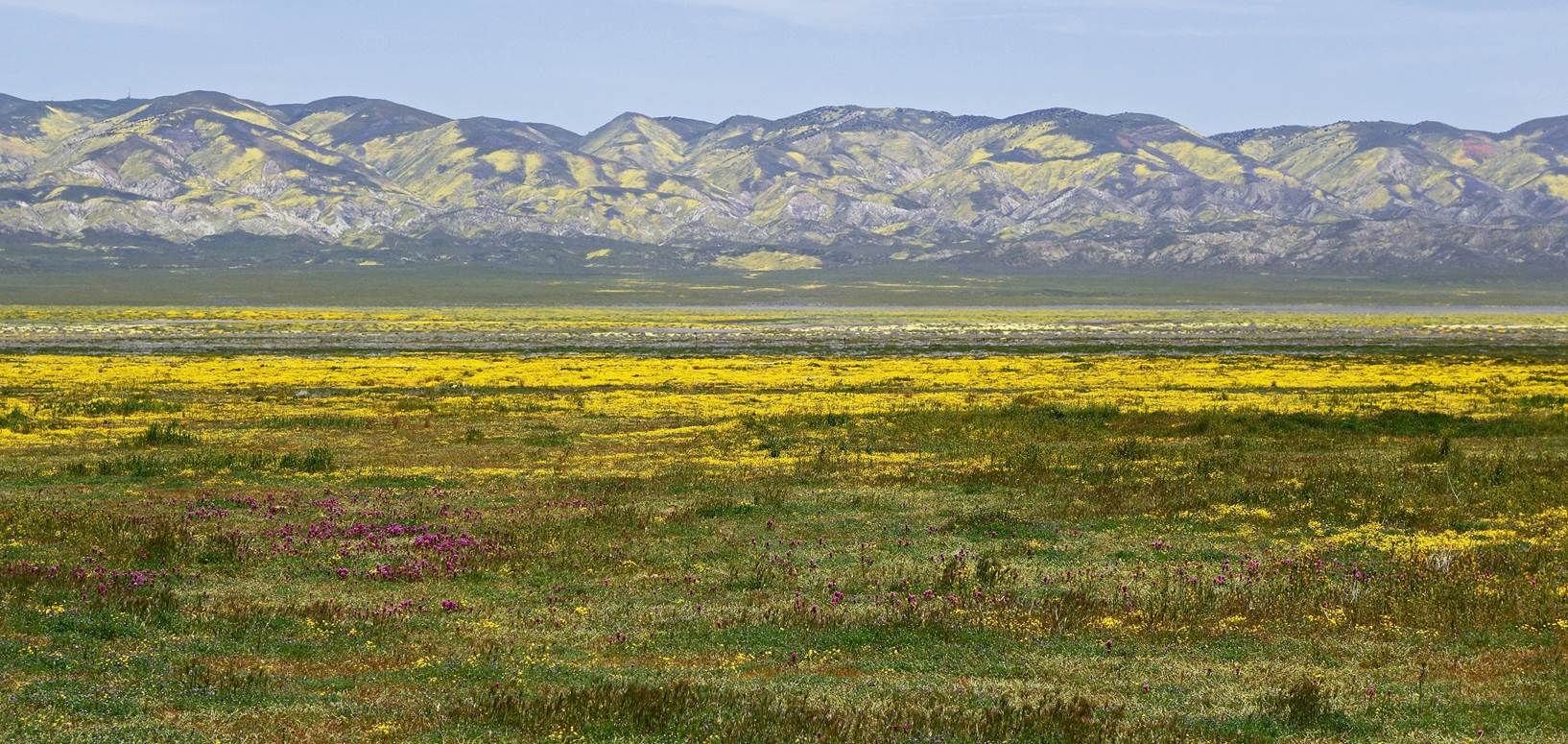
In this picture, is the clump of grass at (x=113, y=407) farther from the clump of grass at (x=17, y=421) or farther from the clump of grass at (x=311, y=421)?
the clump of grass at (x=311, y=421)

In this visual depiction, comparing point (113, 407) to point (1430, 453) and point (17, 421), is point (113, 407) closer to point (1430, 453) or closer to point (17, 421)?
point (17, 421)

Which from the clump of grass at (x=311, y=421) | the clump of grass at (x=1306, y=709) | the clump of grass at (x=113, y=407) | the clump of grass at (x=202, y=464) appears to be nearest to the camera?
the clump of grass at (x=1306, y=709)

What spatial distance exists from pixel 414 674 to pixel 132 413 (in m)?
34.7

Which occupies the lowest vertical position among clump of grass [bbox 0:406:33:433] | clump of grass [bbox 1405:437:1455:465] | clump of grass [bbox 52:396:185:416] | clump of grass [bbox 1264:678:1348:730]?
clump of grass [bbox 52:396:185:416]

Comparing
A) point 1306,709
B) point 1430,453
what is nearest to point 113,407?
point 1430,453

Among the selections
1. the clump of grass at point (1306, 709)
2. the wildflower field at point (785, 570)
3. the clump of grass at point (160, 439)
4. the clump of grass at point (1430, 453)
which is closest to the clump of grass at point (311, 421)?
the wildflower field at point (785, 570)

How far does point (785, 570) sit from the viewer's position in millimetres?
19266

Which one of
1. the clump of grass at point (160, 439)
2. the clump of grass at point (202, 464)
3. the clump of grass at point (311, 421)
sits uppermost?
the clump of grass at point (202, 464)

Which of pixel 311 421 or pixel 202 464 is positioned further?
pixel 311 421

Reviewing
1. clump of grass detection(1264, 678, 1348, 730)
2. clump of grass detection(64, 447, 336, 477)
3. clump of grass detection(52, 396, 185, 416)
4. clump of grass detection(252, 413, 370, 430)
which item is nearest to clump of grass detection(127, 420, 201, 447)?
clump of grass detection(64, 447, 336, 477)

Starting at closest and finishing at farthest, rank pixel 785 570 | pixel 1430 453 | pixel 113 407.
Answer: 1. pixel 785 570
2. pixel 1430 453
3. pixel 113 407

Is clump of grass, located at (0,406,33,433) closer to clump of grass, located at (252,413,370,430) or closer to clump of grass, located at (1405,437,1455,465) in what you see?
clump of grass, located at (252,413,370,430)

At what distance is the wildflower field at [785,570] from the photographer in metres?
12.4

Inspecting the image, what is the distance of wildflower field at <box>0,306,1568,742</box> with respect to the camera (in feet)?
40.7
